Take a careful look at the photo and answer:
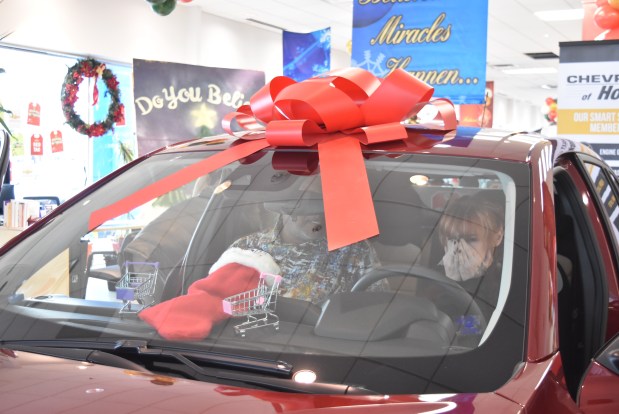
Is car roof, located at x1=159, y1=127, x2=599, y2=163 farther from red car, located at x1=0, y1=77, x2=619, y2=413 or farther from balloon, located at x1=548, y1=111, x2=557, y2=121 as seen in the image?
balloon, located at x1=548, y1=111, x2=557, y2=121

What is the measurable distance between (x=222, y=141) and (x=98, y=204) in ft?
1.02

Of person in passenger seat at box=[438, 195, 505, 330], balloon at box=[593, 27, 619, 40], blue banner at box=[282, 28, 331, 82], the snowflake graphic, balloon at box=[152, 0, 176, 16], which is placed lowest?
person in passenger seat at box=[438, 195, 505, 330]

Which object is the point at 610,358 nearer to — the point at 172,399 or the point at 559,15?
the point at 172,399

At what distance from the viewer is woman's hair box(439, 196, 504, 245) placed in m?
1.38

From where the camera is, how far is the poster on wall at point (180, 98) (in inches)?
196

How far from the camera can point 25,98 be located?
9180 millimetres

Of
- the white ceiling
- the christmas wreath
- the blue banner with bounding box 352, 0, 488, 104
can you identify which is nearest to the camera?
the blue banner with bounding box 352, 0, 488, 104

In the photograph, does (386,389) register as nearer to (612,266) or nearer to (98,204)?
(98,204)

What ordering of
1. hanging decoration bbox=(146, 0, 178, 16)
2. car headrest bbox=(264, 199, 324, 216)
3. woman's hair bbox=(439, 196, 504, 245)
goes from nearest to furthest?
woman's hair bbox=(439, 196, 504, 245), car headrest bbox=(264, 199, 324, 216), hanging decoration bbox=(146, 0, 178, 16)

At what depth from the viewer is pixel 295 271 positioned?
4.69 feet

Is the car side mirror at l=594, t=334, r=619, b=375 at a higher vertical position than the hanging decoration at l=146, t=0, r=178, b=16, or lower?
lower

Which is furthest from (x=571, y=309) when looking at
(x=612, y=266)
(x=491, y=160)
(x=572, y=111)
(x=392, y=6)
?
(x=572, y=111)

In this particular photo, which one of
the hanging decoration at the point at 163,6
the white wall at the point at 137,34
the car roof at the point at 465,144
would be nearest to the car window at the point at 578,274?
the car roof at the point at 465,144

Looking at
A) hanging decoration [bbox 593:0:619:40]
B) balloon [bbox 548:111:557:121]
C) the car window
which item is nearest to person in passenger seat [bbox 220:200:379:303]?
the car window
